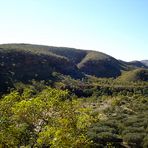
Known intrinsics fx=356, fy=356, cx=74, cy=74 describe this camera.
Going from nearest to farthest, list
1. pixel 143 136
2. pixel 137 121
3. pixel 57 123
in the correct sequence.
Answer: pixel 57 123, pixel 143 136, pixel 137 121

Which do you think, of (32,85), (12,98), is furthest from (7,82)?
(12,98)

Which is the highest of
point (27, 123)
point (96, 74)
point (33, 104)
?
point (33, 104)

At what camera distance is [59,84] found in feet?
392

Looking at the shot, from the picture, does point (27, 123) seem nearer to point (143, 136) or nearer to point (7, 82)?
point (143, 136)

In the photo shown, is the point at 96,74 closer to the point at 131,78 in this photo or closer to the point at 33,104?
the point at 131,78

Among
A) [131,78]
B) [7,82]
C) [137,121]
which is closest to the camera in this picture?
[137,121]

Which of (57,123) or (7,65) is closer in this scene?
(57,123)

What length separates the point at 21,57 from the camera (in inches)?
5251

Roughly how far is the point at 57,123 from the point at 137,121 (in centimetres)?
3017

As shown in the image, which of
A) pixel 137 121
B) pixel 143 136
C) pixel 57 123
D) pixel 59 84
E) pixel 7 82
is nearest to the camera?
pixel 57 123

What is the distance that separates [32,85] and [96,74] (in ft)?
278

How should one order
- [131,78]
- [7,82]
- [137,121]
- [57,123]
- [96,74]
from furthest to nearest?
[96,74]
[131,78]
[7,82]
[137,121]
[57,123]

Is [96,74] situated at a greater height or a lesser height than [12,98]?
lesser

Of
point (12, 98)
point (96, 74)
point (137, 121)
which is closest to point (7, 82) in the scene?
point (137, 121)
